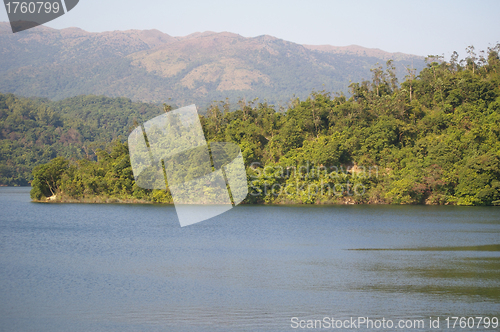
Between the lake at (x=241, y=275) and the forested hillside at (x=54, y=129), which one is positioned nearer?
the lake at (x=241, y=275)

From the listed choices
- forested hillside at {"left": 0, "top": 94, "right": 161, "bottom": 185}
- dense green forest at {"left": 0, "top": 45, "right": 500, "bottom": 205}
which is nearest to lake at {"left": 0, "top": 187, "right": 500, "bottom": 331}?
dense green forest at {"left": 0, "top": 45, "right": 500, "bottom": 205}

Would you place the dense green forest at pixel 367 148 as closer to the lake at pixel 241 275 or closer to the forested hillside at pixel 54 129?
the lake at pixel 241 275

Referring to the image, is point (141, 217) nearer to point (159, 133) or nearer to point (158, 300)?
point (159, 133)

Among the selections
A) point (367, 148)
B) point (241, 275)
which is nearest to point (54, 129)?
point (367, 148)

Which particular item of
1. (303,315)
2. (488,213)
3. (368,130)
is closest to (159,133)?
(368,130)

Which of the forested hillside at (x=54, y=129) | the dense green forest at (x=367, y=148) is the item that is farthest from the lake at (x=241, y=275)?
the forested hillside at (x=54, y=129)

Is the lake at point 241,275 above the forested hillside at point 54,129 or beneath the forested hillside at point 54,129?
above

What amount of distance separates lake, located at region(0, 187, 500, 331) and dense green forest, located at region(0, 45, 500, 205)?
17343 mm

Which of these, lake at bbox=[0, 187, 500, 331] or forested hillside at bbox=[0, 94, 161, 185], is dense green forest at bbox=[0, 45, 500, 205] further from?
forested hillside at bbox=[0, 94, 161, 185]

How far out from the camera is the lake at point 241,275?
13.0m

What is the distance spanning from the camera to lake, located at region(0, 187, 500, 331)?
511 inches

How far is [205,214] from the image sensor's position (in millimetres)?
42906

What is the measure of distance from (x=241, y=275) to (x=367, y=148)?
40.8m

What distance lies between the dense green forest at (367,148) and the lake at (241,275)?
683 inches
